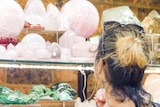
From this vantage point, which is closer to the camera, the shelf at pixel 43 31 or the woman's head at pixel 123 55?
the woman's head at pixel 123 55

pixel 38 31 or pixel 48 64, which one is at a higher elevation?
pixel 38 31

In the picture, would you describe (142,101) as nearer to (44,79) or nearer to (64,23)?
(64,23)

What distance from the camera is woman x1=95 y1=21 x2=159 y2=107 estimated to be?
3.10ft

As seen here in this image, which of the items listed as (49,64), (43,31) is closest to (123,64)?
(49,64)

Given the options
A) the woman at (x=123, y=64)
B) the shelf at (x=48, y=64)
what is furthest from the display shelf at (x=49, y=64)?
the woman at (x=123, y=64)

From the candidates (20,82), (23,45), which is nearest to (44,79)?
(20,82)

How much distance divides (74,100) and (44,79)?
0.32 metres

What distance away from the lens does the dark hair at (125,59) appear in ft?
3.09

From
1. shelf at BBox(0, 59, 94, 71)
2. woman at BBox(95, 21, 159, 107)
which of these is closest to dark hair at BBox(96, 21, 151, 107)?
woman at BBox(95, 21, 159, 107)

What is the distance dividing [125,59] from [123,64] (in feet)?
0.05

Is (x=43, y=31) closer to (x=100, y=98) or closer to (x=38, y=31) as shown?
(x=38, y=31)

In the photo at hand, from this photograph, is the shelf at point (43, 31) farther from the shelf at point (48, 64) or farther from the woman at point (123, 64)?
the woman at point (123, 64)

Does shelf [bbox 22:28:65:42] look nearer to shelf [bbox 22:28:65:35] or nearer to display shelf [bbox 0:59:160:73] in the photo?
shelf [bbox 22:28:65:35]

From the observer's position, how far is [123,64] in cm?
94
